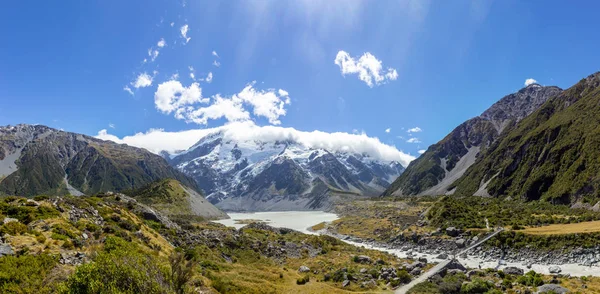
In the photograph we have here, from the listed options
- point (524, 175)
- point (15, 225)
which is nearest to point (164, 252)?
point (15, 225)

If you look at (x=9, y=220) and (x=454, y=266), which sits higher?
(x=9, y=220)

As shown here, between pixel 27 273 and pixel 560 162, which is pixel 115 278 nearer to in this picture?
pixel 27 273

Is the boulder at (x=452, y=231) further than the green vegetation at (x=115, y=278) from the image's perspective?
Yes

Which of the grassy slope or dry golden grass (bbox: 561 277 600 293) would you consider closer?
the grassy slope

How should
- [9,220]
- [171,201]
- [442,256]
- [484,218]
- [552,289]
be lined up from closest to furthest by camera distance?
[9,220] < [552,289] < [442,256] < [484,218] < [171,201]

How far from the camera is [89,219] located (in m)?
39.2

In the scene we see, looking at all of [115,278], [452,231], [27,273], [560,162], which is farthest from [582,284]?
[560,162]

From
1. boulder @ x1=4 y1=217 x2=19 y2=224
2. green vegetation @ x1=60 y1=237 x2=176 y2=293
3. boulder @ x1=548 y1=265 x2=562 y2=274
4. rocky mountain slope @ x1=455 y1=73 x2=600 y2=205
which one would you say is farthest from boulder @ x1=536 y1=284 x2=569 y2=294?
rocky mountain slope @ x1=455 y1=73 x2=600 y2=205

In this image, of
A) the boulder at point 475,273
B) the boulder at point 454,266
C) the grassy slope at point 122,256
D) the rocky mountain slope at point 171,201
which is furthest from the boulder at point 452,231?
the rocky mountain slope at point 171,201

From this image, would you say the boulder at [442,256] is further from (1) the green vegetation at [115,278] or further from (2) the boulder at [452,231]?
(1) the green vegetation at [115,278]

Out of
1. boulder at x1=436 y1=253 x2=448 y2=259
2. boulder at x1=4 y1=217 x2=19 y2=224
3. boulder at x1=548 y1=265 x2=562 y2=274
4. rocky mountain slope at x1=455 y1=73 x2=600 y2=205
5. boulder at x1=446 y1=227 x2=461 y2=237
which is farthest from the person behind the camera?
rocky mountain slope at x1=455 y1=73 x2=600 y2=205

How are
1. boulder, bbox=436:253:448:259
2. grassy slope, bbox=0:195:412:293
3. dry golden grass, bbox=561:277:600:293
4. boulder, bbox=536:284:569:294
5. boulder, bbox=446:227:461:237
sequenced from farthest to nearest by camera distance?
boulder, bbox=446:227:461:237 → boulder, bbox=436:253:448:259 → dry golden grass, bbox=561:277:600:293 → boulder, bbox=536:284:569:294 → grassy slope, bbox=0:195:412:293

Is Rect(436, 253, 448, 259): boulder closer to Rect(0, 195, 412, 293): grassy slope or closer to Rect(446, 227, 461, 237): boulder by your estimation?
Rect(0, 195, 412, 293): grassy slope

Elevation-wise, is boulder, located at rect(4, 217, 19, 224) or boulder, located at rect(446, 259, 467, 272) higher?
boulder, located at rect(4, 217, 19, 224)
